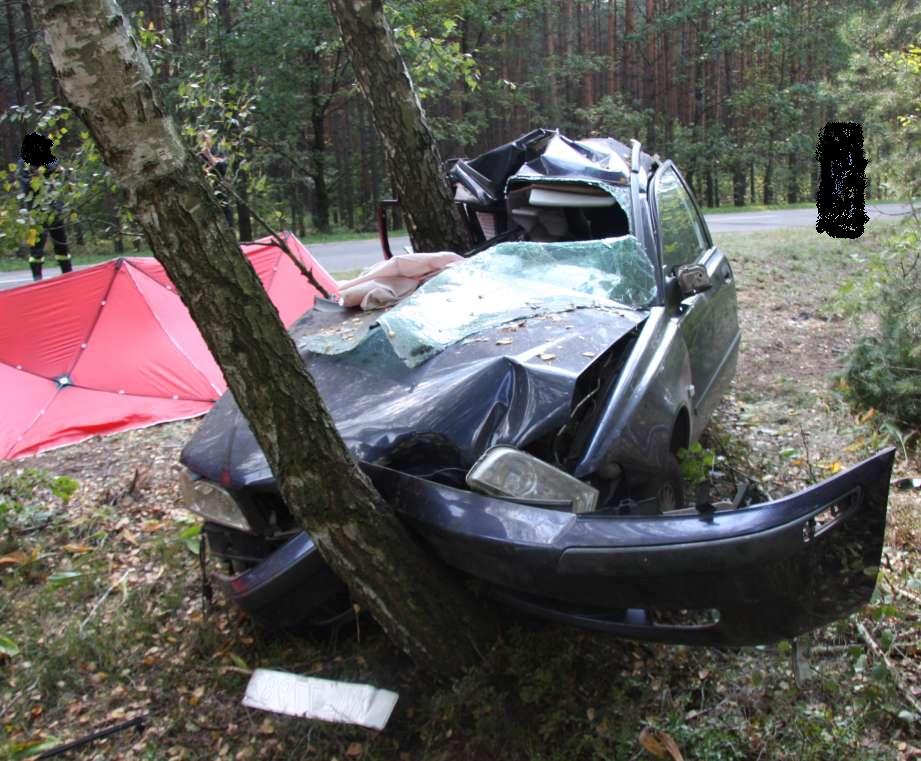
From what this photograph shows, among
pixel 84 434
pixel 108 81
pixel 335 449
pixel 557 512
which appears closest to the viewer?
pixel 108 81

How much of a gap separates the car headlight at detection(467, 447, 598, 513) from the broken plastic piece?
0.83 metres

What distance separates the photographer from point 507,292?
372 cm

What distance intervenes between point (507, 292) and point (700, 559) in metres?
1.79

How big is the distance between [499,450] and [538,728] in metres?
0.86

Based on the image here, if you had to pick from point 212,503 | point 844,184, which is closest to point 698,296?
point 212,503

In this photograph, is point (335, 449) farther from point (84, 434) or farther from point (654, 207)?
point (84, 434)

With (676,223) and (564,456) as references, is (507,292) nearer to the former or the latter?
(564,456)

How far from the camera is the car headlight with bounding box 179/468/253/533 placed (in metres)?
2.95

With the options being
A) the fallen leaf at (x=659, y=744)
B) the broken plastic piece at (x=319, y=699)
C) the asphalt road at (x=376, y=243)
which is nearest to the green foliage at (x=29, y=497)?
the broken plastic piece at (x=319, y=699)

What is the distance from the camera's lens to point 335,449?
2561 millimetres

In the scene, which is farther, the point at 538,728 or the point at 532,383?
the point at 532,383

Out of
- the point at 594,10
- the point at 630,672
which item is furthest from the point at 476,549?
the point at 594,10

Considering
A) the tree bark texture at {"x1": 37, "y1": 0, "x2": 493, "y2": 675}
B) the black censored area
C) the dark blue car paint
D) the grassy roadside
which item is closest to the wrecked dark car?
the dark blue car paint

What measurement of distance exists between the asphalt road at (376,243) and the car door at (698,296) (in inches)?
349
